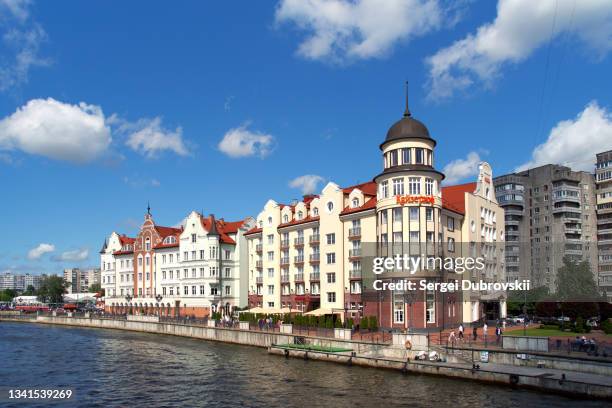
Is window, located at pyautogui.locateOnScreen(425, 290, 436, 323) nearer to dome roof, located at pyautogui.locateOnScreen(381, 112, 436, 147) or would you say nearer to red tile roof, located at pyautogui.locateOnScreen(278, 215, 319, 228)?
dome roof, located at pyautogui.locateOnScreen(381, 112, 436, 147)

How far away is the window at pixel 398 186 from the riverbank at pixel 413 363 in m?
17.3

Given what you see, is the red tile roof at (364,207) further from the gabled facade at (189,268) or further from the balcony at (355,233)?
the gabled facade at (189,268)

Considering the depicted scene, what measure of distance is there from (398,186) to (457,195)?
15110 mm

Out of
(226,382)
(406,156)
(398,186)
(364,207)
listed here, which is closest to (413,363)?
(226,382)

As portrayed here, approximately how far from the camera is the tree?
78688mm

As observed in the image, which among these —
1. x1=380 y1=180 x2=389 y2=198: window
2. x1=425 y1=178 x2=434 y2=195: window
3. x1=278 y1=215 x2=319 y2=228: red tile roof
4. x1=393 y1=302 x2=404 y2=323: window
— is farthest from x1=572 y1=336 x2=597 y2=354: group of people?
x1=278 y1=215 x2=319 y2=228: red tile roof

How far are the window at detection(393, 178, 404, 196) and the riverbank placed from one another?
17265 millimetres

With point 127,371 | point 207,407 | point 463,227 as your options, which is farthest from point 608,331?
point 127,371

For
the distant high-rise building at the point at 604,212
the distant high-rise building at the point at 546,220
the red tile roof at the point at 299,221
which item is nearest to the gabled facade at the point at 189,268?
the red tile roof at the point at 299,221

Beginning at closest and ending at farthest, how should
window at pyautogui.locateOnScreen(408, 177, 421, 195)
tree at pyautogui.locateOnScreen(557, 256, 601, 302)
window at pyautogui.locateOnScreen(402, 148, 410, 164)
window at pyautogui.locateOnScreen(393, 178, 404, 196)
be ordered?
window at pyautogui.locateOnScreen(408, 177, 421, 195), window at pyautogui.locateOnScreen(393, 178, 404, 196), window at pyautogui.locateOnScreen(402, 148, 410, 164), tree at pyautogui.locateOnScreen(557, 256, 601, 302)

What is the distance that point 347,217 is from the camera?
71.2 m

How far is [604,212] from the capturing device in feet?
384

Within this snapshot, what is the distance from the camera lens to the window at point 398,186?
6209 centimetres

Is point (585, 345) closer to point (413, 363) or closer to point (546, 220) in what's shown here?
point (413, 363)
